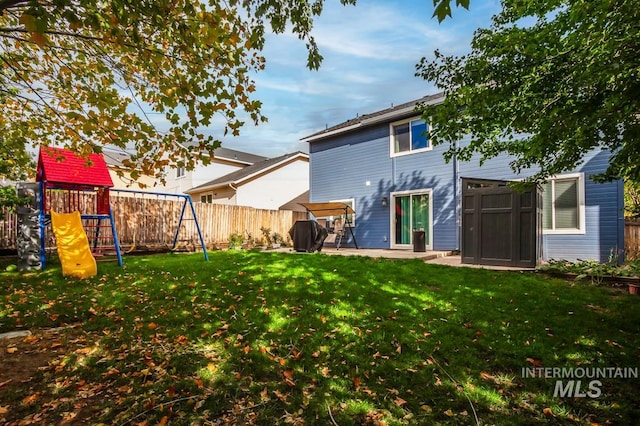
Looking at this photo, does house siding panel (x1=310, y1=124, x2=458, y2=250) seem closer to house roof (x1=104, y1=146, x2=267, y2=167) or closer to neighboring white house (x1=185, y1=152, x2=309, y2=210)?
neighboring white house (x1=185, y1=152, x2=309, y2=210)

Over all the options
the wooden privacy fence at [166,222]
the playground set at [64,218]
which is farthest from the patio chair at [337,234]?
the playground set at [64,218]

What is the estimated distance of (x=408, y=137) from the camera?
12.9 m

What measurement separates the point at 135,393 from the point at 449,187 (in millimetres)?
10953

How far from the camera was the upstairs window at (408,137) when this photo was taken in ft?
40.5

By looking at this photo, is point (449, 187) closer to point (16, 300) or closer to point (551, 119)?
point (551, 119)

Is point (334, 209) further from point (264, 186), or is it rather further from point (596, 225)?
point (264, 186)

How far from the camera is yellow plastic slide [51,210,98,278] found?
6320 millimetres

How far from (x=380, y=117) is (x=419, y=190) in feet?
11.1

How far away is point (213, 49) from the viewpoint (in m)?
4.00

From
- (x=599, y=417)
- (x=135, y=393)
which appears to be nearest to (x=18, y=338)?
(x=135, y=393)

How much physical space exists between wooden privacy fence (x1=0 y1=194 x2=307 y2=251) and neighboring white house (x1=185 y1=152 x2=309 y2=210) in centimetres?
456

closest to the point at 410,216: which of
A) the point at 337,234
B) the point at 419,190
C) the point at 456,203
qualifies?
the point at 419,190

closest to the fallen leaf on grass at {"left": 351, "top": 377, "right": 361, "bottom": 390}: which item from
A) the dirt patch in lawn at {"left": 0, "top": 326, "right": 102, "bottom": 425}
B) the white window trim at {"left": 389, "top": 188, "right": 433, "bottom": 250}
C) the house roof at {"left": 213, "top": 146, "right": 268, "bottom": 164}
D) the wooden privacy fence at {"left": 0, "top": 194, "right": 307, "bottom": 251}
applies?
the dirt patch in lawn at {"left": 0, "top": 326, "right": 102, "bottom": 425}

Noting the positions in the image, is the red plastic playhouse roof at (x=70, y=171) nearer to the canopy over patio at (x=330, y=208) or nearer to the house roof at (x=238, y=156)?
the canopy over patio at (x=330, y=208)
